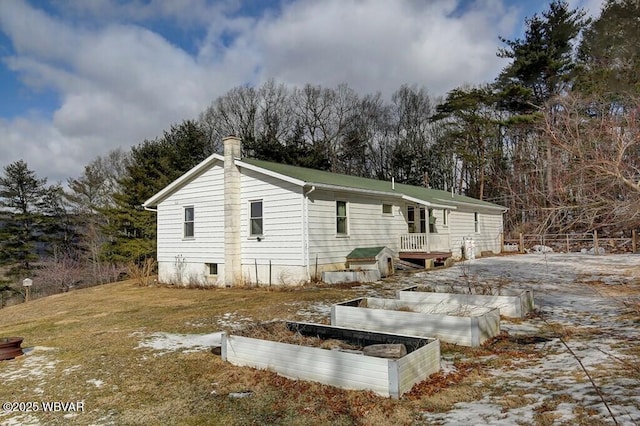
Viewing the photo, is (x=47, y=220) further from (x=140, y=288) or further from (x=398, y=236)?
(x=398, y=236)

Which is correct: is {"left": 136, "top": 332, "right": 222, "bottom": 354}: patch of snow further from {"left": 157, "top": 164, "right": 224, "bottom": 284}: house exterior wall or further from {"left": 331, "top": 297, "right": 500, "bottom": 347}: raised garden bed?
{"left": 157, "top": 164, "right": 224, "bottom": 284}: house exterior wall

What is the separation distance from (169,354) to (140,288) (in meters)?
11.8

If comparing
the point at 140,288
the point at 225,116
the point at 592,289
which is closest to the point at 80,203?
the point at 225,116

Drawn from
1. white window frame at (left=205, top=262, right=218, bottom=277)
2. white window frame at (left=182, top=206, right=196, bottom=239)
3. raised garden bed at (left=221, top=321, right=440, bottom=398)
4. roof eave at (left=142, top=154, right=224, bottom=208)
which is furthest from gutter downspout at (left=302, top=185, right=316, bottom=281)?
raised garden bed at (left=221, top=321, right=440, bottom=398)

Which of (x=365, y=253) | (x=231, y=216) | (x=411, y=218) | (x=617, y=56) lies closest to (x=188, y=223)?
(x=231, y=216)

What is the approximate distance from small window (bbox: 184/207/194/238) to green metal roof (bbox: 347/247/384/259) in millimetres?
6513

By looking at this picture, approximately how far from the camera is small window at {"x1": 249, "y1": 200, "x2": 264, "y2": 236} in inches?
575

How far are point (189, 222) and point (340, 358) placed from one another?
13.3 m

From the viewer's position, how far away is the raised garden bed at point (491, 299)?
302 inches

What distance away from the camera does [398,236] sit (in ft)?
57.5

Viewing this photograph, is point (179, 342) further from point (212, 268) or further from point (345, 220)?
point (212, 268)

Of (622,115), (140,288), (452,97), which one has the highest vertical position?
(452,97)

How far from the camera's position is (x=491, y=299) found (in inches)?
308

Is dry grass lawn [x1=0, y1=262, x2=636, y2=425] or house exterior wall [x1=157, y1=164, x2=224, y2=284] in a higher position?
house exterior wall [x1=157, y1=164, x2=224, y2=284]
